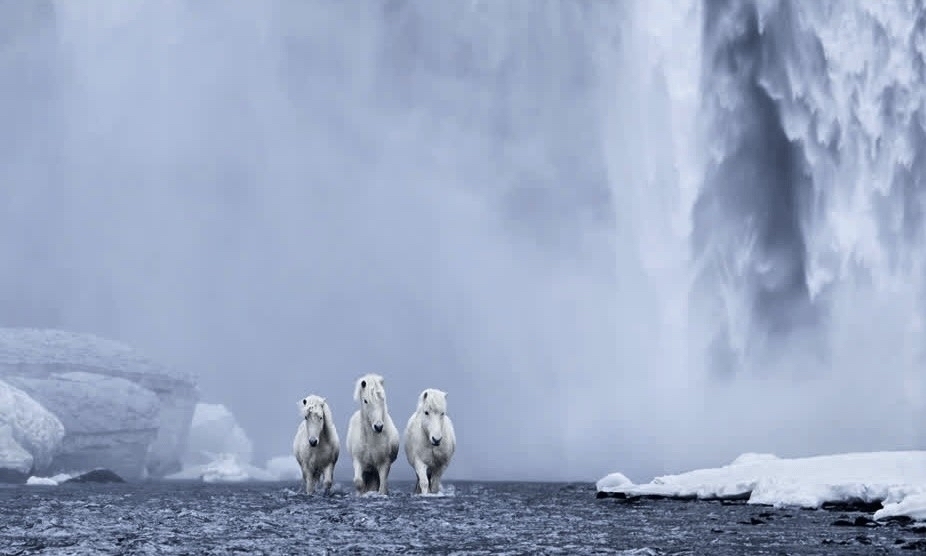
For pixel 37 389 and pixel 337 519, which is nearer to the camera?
pixel 337 519

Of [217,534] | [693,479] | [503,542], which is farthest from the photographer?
[693,479]

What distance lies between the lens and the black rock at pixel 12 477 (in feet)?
255

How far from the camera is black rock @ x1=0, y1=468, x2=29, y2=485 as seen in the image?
255 feet

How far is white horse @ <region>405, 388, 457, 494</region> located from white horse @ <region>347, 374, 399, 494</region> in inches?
24.7

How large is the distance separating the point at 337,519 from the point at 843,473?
14.5m

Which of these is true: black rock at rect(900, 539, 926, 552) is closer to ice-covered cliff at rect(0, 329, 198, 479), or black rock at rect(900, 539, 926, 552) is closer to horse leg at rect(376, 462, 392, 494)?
horse leg at rect(376, 462, 392, 494)

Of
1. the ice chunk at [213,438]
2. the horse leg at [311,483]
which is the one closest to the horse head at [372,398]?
the horse leg at [311,483]

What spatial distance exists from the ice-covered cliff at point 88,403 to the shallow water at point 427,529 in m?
55.6

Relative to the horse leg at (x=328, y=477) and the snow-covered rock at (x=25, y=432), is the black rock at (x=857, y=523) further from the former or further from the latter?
the snow-covered rock at (x=25, y=432)

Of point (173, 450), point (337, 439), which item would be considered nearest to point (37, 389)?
point (173, 450)

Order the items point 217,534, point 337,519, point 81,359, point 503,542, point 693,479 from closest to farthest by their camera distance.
Answer: point 503,542 → point 217,534 → point 337,519 → point 693,479 → point 81,359

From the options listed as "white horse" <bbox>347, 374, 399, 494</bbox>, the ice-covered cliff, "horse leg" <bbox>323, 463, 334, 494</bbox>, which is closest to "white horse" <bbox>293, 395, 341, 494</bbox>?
"horse leg" <bbox>323, 463, 334, 494</bbox>

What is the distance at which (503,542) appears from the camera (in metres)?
18.7

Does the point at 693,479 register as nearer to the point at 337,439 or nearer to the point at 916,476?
the point at 916,476
